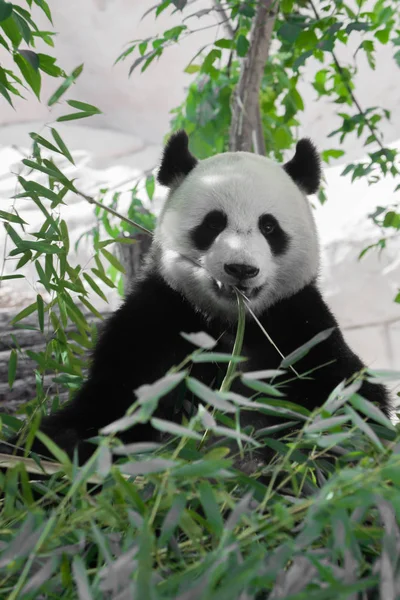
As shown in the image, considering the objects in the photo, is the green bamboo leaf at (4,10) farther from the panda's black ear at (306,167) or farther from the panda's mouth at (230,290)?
the panda's black ear at (306,167)

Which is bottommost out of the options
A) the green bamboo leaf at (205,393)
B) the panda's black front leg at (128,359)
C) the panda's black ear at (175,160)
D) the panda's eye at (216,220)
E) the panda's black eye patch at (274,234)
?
the panda's black front leg at (128,359)

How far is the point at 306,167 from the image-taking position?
150 centimetres

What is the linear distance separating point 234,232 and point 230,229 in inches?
0.6

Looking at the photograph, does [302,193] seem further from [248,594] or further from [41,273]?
[248,594]

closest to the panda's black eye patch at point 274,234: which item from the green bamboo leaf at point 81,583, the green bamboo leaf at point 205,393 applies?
the green bamboo leaf at point 205,393

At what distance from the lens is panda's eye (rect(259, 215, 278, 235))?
133cm

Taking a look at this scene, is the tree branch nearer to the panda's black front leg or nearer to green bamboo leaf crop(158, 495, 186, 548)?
the panda's black front leg

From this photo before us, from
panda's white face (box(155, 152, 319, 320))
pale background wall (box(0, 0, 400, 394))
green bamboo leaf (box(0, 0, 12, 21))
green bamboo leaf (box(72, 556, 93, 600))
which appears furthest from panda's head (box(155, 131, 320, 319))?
pale background wall (box(0, 0, 400, 394))

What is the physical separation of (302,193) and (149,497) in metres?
0.99

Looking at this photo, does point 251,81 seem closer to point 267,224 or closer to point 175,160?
point 175,160

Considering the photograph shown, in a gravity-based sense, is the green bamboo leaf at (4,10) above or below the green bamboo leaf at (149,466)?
above

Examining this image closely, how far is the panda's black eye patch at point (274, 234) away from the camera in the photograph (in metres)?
1.34

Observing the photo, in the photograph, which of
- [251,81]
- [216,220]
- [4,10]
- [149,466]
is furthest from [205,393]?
[251,81]

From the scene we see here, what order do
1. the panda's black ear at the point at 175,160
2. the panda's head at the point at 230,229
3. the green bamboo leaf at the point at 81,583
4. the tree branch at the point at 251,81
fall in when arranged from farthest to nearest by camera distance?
the tree branch at the point at 251,81 → the panda's black ear at the point at 175,160 → the panda's head at the point at 230,229 → the green bamboo leaf at the point at 81,583
